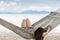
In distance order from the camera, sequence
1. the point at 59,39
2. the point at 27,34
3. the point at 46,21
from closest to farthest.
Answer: the point at 27,34, the point at 46,21, the point at 59,39

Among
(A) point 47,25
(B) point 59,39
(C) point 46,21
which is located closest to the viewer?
(A) point 47,25

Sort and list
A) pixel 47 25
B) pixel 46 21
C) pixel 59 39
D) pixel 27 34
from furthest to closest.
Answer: pixel 59 39, pixel 46 21, pixel 47 25, pixel 27 34

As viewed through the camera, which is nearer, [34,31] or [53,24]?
[34,31]

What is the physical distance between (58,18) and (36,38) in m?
0.59

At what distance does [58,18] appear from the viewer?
273 cm

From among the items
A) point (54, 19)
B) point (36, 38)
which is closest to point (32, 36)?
point (36, 38)

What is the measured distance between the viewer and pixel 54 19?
2.71 m

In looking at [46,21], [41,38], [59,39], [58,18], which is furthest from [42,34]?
[59,39]

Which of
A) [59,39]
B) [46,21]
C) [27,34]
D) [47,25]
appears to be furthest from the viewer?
[59,39]

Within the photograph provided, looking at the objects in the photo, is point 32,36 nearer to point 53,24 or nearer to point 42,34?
point 42,34

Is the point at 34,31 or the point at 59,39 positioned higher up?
the point at 34,31

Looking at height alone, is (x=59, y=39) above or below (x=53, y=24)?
below

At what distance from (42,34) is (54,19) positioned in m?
0.52

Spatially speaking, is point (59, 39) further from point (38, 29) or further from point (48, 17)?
point (38, 29)
